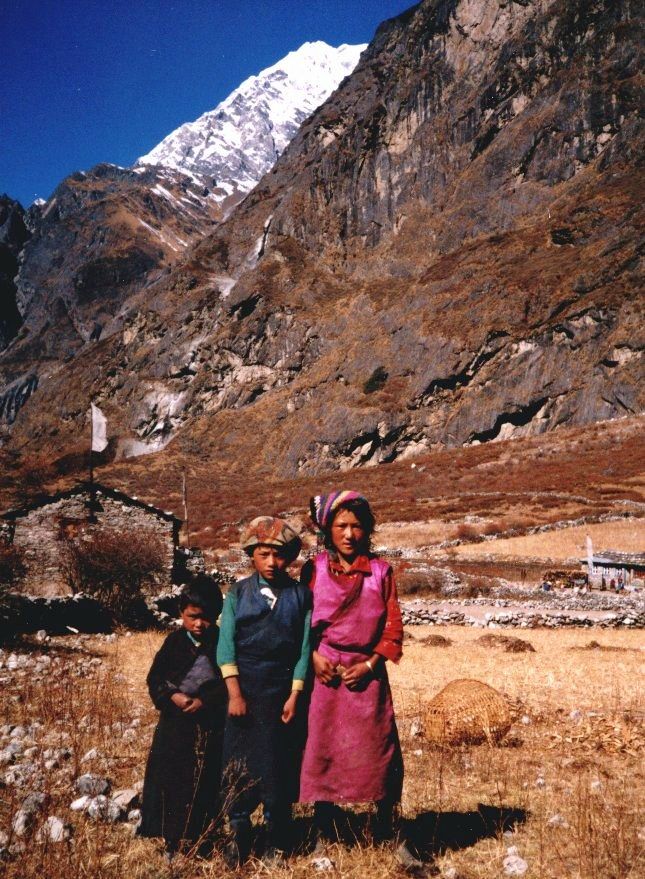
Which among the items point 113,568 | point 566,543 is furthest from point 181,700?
point 566,543

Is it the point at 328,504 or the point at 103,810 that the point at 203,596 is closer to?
the point at 328,504

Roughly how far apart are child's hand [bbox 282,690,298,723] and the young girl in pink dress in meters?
0.17

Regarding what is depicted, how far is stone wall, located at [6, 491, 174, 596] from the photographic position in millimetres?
20234

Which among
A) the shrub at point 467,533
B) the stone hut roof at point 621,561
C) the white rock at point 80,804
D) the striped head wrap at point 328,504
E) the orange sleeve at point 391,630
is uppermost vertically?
the striped head wrap at point 328,504

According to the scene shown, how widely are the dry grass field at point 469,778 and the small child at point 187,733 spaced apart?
0.21 metres

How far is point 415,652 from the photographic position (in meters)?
14.2

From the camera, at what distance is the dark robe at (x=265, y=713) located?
353 cm

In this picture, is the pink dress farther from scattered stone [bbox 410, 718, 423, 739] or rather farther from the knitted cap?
scattered stone [bbox 410, 718, 423, 739]

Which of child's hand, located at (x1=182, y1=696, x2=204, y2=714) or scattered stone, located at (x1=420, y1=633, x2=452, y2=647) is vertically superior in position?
child's hand, located at (x1=182, y1=696, x2=204, y2=714)

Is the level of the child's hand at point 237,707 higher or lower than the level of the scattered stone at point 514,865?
higher

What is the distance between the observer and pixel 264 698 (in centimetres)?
357

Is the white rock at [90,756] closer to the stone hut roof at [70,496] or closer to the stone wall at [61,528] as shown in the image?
the stone wall at [61,528]

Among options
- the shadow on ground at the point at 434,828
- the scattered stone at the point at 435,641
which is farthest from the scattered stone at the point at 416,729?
the scattered stone at the point at 435,641

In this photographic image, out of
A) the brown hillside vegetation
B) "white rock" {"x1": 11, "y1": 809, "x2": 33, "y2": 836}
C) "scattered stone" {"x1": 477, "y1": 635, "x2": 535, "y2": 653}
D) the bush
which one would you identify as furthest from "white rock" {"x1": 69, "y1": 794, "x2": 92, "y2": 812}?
the brown hillside vegetation
